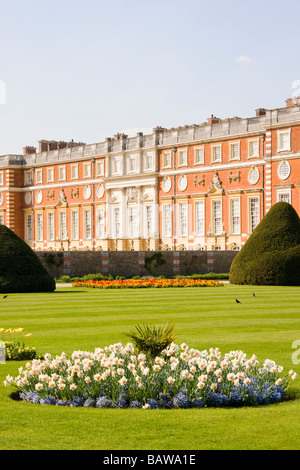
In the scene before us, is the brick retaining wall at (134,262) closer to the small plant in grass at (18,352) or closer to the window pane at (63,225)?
the window pane at (63,225)

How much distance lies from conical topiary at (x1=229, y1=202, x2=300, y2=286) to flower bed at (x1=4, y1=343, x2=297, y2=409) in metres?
23.1

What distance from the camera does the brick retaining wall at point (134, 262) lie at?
1558 inches

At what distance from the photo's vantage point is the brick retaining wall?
39562mm

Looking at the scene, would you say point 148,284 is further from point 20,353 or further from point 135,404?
point 135,404

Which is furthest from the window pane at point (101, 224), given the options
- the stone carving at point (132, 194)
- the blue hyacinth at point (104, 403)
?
the blue hyacinth at point (104, 403)

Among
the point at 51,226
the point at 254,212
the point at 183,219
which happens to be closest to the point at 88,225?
the point at 51,226

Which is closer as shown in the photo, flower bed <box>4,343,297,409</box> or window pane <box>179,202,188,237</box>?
flower bed <box>4,343,297,409</box>

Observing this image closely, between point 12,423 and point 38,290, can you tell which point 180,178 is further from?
point 12,423

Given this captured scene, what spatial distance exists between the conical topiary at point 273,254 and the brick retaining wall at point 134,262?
8.69 meters

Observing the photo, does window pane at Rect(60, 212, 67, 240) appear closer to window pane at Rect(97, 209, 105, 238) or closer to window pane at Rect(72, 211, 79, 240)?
window pane at Rect(72, 211, 79, 240)

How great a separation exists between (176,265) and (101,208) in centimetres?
2399

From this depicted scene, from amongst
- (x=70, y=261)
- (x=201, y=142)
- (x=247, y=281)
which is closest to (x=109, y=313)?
(x=247, y=281)

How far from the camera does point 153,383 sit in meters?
8.82

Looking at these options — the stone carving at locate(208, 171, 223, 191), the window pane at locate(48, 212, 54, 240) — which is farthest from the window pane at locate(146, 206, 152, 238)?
the window pane at locate(48, 212, 54, 240)
